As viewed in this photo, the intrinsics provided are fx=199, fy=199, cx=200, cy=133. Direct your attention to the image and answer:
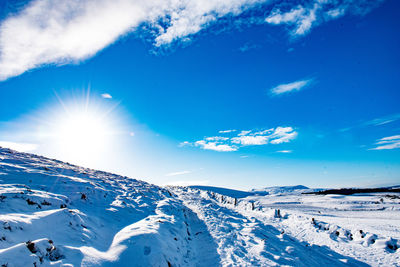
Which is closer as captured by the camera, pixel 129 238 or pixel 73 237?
pixel 73 237

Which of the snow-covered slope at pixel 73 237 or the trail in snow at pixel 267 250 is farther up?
the snow-covered slope at pixel 73 237

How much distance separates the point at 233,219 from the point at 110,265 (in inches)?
419

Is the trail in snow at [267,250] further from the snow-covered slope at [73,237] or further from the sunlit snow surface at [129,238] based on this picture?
the snow-covered slope at [73,237]

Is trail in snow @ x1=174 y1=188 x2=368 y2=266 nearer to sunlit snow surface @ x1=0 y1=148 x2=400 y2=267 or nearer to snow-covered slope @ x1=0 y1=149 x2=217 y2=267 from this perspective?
sunlit snow surface @ x1=0 y1=148 x2=400 y2=267

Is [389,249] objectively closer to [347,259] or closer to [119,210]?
[347,259]

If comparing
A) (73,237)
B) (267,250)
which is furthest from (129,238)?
(267,250)

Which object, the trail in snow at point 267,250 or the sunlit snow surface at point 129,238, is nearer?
the sunlit snow surface at point 129,238

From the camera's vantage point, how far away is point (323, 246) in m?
9.22

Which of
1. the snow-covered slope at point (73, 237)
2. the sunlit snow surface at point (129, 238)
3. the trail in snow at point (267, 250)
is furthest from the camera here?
the trail in snow at point (267, 250)

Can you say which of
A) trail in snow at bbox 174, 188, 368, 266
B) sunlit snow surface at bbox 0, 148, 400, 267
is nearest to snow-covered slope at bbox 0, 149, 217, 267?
sunlit snow surface at bbox 0, 148, 400, 267

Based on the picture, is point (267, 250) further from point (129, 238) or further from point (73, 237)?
point (73, 237)

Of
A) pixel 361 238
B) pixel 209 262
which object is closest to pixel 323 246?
pixel 361 238

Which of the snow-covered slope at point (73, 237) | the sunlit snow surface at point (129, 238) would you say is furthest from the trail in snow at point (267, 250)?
the snow-covered slope at point (73, 237)

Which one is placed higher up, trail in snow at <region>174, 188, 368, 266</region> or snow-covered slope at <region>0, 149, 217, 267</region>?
snow-covered slope at <region>0, 149, 217, 267</region>
